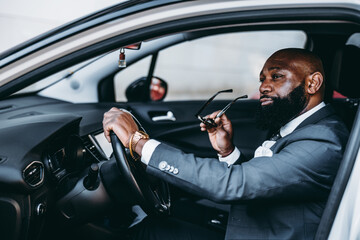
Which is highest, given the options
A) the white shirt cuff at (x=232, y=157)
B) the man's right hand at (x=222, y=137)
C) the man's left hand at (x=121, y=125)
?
the man's left hand at (x=121, y=125)

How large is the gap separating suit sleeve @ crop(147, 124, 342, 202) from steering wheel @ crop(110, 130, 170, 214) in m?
0.20

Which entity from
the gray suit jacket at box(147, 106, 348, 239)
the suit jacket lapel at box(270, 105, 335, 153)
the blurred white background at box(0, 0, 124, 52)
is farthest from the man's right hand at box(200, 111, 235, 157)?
the blurred white background at box(0, 0, 124, 52)

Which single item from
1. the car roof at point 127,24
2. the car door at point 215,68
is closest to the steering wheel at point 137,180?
the car roof at point 127,24

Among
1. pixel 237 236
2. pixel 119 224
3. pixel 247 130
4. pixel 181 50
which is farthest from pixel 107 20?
pixel 181 50

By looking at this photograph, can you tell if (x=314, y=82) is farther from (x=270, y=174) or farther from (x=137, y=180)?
(x=137, y=180)

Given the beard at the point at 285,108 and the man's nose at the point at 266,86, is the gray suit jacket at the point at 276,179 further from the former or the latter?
the man's nose at the point at 266,86

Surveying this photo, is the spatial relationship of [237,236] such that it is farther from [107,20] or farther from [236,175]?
[107,20]

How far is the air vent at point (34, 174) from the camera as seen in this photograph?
57.1 inches

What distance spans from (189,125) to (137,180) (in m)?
1.47

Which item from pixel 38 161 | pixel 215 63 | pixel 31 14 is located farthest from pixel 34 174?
pixel 215 63

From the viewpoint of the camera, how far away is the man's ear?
1.56 m

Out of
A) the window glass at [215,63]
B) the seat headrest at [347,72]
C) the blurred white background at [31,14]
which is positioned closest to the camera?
the seat headrest at [347,72]

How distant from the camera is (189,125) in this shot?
2881mm

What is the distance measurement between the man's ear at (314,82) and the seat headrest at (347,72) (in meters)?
0.51
